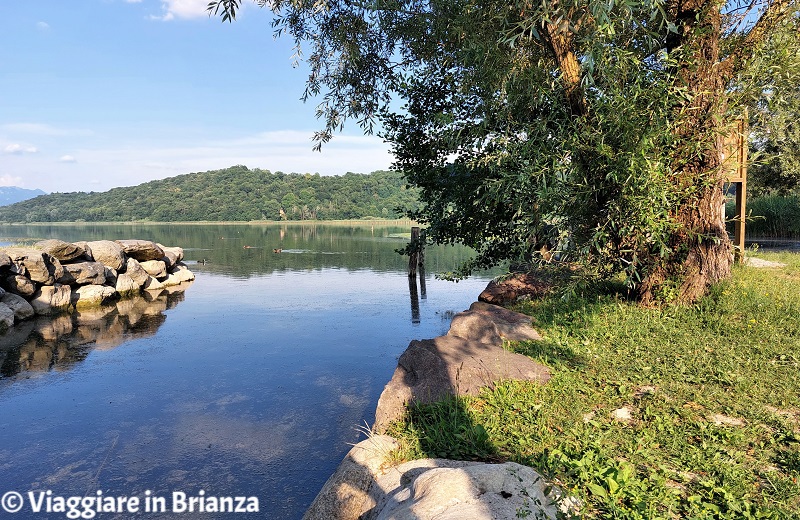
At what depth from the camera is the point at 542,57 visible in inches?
372

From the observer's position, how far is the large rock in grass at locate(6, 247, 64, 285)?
50.1 feet

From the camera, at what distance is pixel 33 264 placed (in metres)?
15.6

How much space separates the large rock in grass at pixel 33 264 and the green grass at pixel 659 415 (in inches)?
589

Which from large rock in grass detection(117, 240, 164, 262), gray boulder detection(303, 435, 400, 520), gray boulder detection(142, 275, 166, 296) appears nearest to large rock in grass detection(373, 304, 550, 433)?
gray boulder detection(303, 435, 400, 520)

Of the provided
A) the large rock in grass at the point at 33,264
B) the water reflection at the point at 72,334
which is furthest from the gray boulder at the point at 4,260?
the water reflection at the point at 72,334

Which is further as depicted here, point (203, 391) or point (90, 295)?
point (90, 295)

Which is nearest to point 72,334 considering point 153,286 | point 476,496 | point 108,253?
point 108,253

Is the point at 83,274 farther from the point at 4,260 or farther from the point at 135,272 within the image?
the point at 4,260

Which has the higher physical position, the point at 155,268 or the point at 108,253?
the point at 108,253

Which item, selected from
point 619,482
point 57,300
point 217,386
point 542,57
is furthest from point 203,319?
point 619,482

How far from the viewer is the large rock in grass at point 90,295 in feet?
55.8

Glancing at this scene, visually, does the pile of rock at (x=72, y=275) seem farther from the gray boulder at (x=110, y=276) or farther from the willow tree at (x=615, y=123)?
the willow tree at (x=615, y=123)

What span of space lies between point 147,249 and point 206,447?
17.9 metres

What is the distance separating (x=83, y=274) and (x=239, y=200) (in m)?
93.4
